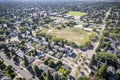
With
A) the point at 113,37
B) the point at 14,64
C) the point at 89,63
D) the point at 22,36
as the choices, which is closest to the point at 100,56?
the point at 89,63

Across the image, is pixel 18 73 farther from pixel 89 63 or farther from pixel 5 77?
pixel 89 63

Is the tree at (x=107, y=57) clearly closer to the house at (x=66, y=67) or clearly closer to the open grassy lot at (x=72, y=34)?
the house at (x=66, y=67)

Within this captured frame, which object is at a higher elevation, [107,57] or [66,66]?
[107,57]

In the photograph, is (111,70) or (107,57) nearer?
(111,70)

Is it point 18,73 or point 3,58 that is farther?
point 3,58

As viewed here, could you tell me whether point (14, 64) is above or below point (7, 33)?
below

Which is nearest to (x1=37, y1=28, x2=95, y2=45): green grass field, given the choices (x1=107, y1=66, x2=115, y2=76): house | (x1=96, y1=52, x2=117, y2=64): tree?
(x1=96, y1=52, x2=117, y2=64): tree

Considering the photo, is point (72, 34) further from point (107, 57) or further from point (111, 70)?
point (111, 70)

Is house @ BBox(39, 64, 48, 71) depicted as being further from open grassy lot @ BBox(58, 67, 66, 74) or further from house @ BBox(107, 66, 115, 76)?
house @ BBox(107, 66, 115, 76)

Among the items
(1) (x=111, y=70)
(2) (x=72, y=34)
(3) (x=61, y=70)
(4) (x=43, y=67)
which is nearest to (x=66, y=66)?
(3) (x=61, y=70)
